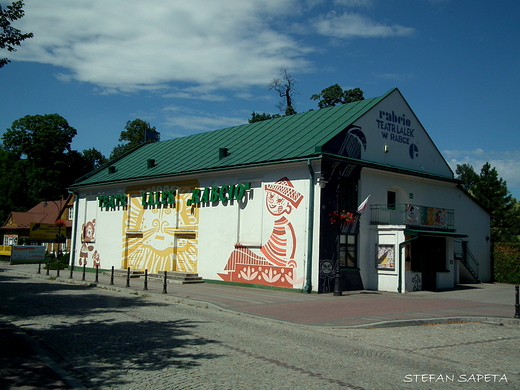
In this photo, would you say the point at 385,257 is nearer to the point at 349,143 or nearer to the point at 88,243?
the point at 349,143

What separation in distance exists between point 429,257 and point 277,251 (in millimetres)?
7797

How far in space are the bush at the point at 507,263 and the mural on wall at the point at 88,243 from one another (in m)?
25.8

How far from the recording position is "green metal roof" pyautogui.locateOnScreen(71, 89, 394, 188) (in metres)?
23.3

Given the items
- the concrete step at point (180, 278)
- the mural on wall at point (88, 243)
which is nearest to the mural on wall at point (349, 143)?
the concrete step at point (180, 278)

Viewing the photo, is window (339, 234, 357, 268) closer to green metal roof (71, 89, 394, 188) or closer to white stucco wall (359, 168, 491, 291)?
white stucco wall (359, 168, 491, 291)

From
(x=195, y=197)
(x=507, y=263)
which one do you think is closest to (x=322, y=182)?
(x=195, y=197)

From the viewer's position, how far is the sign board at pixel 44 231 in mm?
40188

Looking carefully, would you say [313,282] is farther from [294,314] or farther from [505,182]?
[505,182]

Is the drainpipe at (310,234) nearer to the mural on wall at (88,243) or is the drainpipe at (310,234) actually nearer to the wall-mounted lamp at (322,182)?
the wall-mounted lamp at (322,182)

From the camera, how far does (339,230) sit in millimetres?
21578

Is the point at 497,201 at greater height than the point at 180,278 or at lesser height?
greater

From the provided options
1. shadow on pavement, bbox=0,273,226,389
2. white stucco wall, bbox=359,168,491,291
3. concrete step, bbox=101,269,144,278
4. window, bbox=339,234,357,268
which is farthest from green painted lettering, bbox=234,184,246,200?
shadow on pavement, bbox=0,273,226,389

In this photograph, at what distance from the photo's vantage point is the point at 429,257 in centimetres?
2411

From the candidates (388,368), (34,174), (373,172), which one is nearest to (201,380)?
(388,368)
